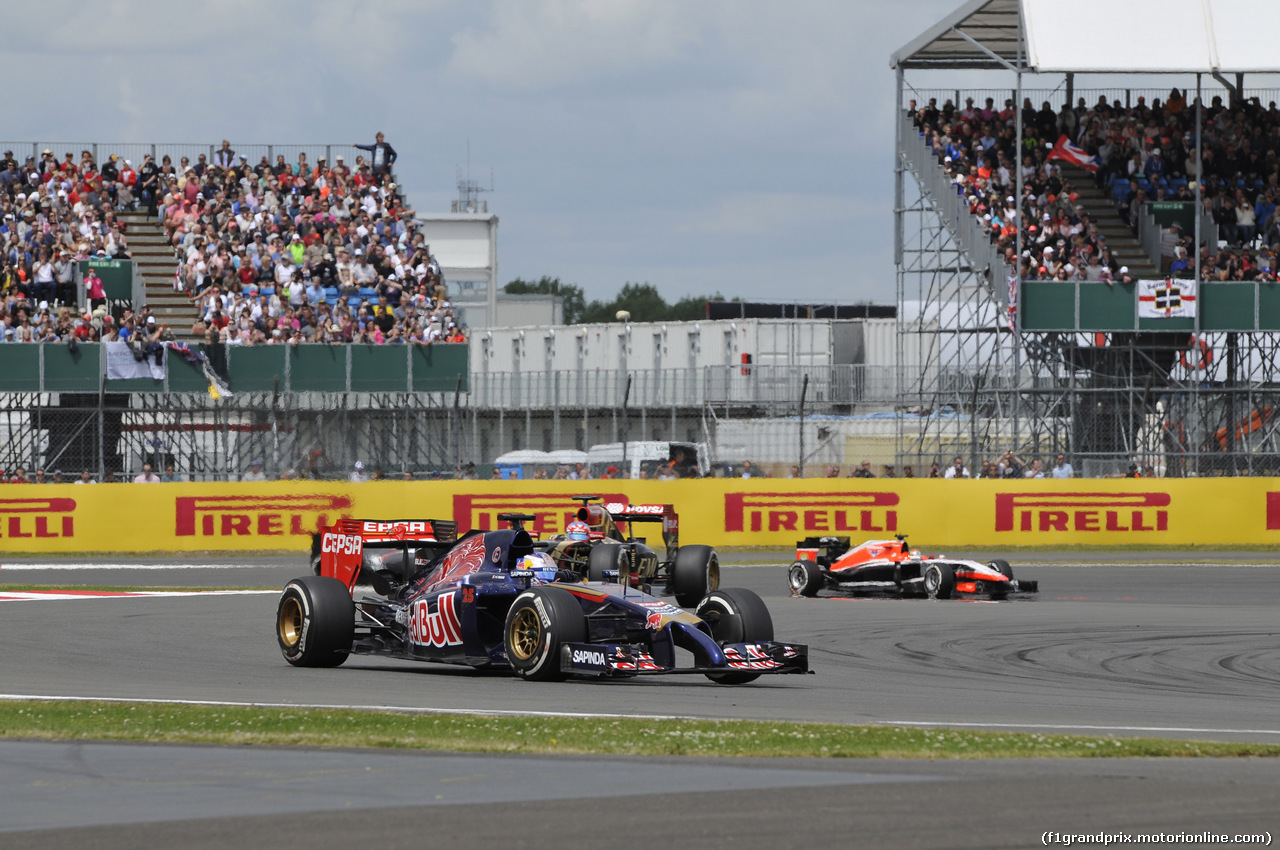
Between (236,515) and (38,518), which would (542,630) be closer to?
(236,515)

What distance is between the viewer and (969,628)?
1738 centimetres

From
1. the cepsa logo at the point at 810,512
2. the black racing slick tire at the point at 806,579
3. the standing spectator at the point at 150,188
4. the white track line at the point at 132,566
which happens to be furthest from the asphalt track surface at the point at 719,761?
the standing spectator at the point at 150,188

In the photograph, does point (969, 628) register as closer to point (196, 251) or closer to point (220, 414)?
point (220, 414)

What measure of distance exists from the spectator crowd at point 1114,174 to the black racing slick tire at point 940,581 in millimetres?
15734

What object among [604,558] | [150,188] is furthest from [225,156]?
[604,558]

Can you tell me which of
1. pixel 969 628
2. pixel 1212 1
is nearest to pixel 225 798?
pixel 969 628

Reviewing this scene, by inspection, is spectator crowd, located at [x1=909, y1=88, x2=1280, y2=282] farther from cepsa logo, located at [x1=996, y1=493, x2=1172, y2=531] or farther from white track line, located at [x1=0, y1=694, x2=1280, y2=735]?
white track line, located at [x1=0, y1=694, x2=1280, y2=735]

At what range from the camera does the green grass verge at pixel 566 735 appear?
28.8 feet

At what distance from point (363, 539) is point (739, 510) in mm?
17130

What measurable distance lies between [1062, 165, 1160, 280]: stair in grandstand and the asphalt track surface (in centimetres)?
1791

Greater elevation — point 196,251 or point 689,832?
point 196,251

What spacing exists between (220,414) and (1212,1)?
2221 centimetres

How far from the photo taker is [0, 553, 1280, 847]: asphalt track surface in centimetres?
684

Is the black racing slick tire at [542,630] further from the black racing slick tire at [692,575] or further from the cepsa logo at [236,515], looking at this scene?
the cepsa logo at [236,515]
